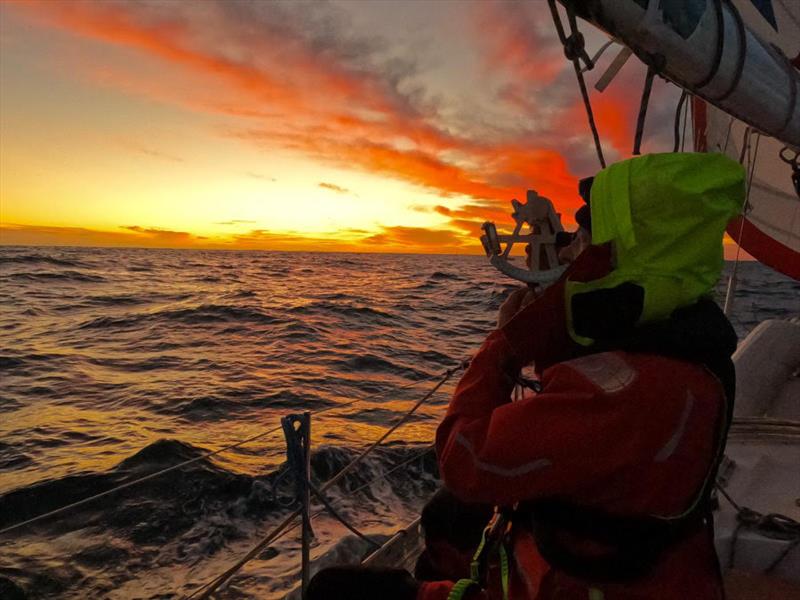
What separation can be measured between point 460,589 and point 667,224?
120 centimetres

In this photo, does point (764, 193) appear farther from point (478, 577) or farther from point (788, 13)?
point (478, 577)

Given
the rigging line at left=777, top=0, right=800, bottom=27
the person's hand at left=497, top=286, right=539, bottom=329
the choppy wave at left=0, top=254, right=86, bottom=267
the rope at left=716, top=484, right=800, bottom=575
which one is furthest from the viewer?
the choppy wave at left=0, top=254, right=86, bottom=267

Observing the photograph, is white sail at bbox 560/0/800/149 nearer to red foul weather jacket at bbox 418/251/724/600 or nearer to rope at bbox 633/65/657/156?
rope at bbox 633/65/657/156

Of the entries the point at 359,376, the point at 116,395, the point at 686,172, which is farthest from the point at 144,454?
the point at 686,172

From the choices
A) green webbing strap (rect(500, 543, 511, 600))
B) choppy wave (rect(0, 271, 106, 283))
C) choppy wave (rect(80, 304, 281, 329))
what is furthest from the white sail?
choppy wave (rect(0, 271, 106, 283))

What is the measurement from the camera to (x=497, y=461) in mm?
1351

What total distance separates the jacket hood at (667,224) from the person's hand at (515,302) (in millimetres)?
417

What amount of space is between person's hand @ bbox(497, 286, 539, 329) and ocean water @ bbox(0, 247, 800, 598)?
1739 mm

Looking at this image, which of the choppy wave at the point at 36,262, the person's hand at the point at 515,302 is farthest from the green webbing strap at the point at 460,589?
the choppy wave at the point at 36,262

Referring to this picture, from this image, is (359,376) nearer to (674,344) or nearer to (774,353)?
(774,353)

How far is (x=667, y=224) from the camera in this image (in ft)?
4.41

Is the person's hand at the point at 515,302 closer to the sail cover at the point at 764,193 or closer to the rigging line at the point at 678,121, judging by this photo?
the rigging line at the point at 678,121

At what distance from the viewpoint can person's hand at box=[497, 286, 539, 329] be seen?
1.82 meters

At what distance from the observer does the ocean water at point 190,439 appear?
5.19 meters
